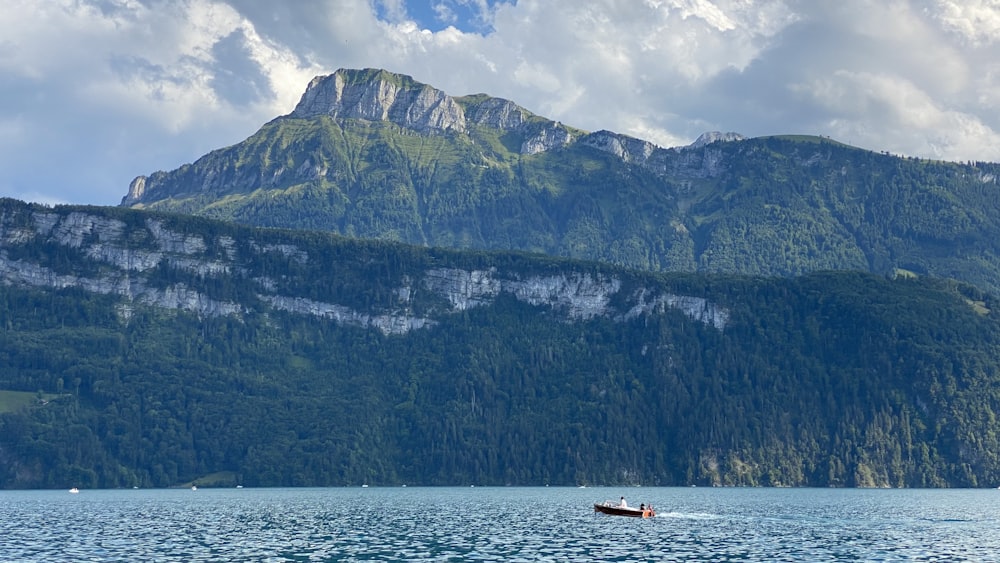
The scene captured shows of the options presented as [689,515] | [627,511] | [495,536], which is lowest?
[495,536]

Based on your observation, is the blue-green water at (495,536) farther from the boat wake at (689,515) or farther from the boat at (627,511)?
the boat at (627,511)

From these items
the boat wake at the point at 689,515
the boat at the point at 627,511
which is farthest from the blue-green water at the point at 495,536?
the boat at the point at 627,511

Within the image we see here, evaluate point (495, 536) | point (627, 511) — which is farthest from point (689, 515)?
point (495, 536)

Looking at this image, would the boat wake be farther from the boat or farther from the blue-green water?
the boat

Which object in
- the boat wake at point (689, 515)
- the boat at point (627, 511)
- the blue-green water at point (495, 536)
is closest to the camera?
the blue-green water at point (495, 536)

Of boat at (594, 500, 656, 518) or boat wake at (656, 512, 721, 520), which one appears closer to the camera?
boat wake at (656, 512, 721, 520)

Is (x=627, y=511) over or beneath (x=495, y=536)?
over

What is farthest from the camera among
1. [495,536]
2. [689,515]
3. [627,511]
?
[689,515]

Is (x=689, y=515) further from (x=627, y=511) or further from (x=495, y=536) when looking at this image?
(x=495, y=536)

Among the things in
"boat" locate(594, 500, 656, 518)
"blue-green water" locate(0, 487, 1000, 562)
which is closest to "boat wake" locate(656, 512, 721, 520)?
"blue-green water" locate(0, 487, 1000, 562)

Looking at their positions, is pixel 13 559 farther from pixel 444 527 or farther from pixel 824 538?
pixel 824 538

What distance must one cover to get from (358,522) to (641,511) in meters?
43.1

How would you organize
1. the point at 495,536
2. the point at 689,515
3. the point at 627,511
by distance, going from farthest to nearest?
1. the point at 689,515
2. the point at 627,511
3. the point at 495,536

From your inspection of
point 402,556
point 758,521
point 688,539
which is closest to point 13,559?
point 402,556
